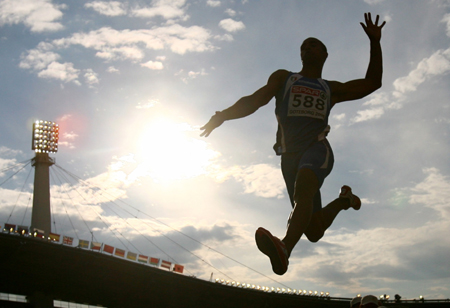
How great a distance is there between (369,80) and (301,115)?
0.91 meters

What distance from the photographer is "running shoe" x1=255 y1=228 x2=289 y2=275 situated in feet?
10.9

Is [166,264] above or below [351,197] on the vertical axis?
above

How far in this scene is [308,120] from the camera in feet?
13.2

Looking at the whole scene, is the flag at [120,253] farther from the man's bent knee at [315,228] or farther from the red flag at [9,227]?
the man's bent knee at [315,228]

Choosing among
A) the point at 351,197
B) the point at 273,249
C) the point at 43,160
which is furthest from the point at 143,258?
the point at 273,249

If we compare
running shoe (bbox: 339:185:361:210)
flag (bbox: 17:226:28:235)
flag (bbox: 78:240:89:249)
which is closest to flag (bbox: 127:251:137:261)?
flag (bbox: 78:240:89:249)

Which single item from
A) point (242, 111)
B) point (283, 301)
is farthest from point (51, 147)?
point (242, 111)

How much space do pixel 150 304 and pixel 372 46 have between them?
5165 cm

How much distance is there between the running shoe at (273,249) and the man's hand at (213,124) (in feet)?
3.52

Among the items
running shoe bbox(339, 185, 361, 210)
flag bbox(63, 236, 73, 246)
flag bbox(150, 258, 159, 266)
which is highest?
flag bbox(63, 236, 73, 246)

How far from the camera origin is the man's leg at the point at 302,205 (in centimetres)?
360

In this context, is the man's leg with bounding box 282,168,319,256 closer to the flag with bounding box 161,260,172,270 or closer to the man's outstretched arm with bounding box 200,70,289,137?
the man's outstretched arm with bounding box 200,70,289,137

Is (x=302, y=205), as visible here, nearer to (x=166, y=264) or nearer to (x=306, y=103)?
(x=306, y=103)

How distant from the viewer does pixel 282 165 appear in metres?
4.19
